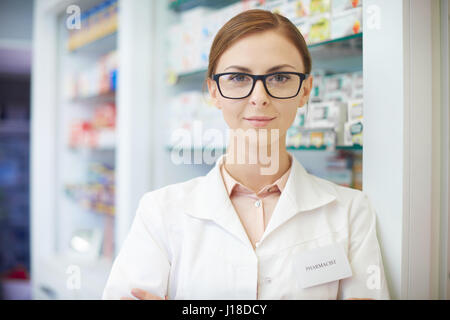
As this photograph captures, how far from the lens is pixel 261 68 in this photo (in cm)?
115

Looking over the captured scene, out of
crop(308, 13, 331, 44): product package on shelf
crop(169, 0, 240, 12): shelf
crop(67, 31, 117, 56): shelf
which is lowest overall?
crop(308, 13, 331, 44): product package on shelf

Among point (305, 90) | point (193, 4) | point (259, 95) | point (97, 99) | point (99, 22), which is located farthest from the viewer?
point (97, 99)

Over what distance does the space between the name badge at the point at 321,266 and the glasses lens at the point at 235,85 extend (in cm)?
55

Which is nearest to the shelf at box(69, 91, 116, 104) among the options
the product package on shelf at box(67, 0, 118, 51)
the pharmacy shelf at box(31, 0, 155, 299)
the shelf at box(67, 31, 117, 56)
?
the pharmacy shelf at box(31, 0, 155, 299)

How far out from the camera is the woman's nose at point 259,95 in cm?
115

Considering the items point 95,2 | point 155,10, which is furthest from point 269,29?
point 95,2

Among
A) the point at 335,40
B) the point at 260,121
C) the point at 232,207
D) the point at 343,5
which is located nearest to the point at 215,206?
the point at 232,207

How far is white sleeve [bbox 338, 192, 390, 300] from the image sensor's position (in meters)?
1.20

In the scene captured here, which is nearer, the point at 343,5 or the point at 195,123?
the point at 343,5

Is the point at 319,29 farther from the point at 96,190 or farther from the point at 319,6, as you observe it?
the point at 96,190

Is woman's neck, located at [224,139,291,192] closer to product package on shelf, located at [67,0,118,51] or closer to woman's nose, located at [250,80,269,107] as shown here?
woman's nose, located at [250,80,269,107]

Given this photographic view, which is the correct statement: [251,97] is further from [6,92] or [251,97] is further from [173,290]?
[6,92]

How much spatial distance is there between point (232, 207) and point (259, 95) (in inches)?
14.7

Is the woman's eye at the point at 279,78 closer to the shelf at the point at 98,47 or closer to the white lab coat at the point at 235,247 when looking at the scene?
the white lab coat at the point at 235,247
